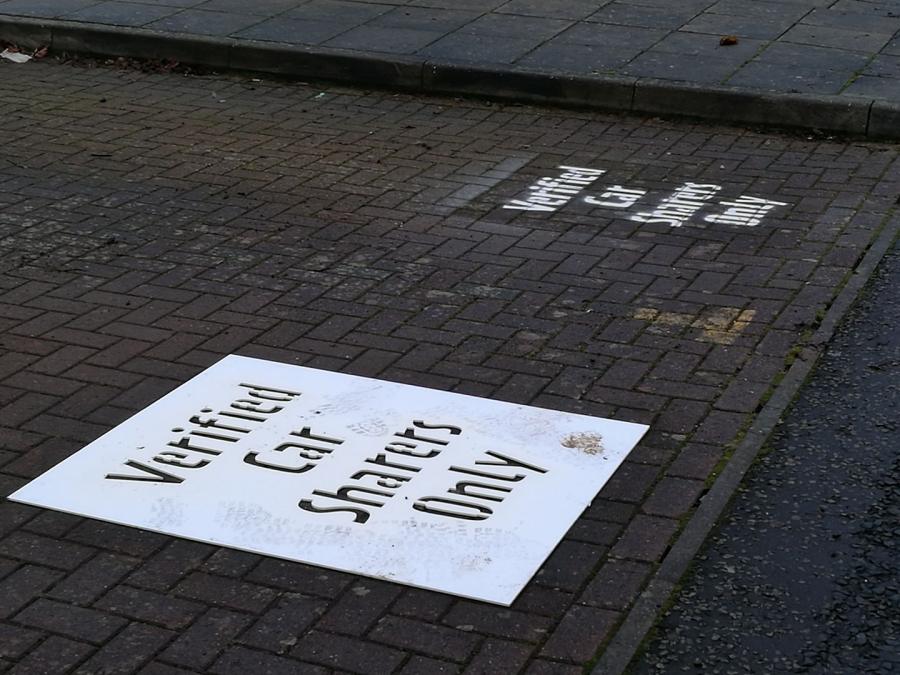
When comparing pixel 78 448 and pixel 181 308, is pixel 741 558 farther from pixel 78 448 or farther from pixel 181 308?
pixel 181 308

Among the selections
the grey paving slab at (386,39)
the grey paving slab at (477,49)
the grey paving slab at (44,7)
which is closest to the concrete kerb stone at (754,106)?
the grey paving slab at (477,49)

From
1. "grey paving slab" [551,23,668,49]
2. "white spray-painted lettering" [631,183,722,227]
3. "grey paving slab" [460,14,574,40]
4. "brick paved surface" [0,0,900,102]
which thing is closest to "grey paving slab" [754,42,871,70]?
"brick paved surface" [0,0,900,102]

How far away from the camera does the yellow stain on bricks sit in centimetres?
622

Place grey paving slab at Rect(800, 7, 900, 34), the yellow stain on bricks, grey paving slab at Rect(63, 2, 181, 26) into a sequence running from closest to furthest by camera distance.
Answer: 1. the yellow stain on bricks
2. grey paving slab at Rect(800, 7, 900, 34)
3. grey paving slab at Rect(63, 2, 181, 26)

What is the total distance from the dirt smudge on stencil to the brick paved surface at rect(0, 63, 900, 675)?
19 centimetres

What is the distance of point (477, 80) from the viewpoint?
1001 cm

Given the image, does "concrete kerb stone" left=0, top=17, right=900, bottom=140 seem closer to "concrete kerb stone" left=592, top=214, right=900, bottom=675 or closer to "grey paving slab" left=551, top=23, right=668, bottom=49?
"grey paving slab" left=551, top=23, right=668, bottom=49

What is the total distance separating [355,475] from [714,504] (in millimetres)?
1280

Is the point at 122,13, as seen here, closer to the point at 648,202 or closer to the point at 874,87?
the point at 648,202

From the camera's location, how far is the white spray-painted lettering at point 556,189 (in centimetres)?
793

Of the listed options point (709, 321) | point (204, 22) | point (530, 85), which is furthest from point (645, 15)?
point (709, 321)

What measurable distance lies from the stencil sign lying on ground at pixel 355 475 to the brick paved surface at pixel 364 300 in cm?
9

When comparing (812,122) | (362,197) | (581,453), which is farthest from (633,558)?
(812,122)

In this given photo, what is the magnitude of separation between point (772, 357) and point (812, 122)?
12.2 ft
